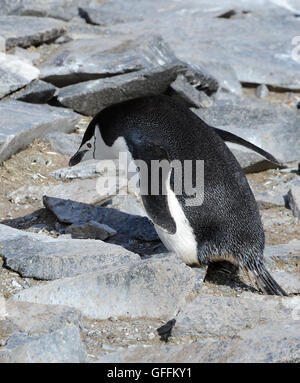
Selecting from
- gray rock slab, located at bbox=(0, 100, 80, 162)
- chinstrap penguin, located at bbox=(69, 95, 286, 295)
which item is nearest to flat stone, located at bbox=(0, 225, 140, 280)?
chinstrap penguin, located at bbox=(69, 95, 286, 295)

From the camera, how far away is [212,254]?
3279 mm

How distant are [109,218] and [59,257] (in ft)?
2.48

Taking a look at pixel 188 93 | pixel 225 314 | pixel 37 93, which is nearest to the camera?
pixel 225 314

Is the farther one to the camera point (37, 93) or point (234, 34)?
point (234, 34)

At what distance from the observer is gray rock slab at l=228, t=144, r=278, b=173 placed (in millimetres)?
4699

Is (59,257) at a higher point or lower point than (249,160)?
higher

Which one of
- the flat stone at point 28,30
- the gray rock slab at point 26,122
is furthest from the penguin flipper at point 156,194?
the flat stone at point 28,30

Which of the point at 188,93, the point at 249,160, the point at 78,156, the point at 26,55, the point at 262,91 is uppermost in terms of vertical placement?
the point at 78,156

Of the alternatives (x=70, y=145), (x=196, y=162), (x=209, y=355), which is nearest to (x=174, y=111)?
(x=196, y=162)

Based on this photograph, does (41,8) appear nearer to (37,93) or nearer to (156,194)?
(37,93)

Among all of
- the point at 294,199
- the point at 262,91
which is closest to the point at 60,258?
the point at 294,199

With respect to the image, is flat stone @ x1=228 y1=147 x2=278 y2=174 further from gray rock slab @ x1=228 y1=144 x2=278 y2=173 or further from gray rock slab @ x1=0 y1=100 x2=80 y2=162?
gray rock slab @ x1=0 y1=100 x2=80 y2=162

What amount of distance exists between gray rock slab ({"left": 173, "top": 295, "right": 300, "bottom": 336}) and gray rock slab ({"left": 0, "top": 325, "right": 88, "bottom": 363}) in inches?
16.1

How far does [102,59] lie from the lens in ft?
18.3
